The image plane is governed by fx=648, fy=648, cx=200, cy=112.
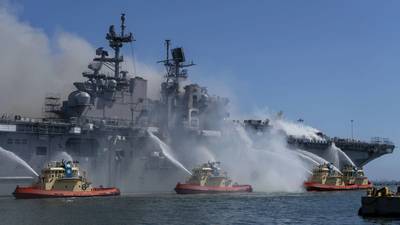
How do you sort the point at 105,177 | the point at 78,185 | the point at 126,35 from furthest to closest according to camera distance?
the point at 126,35 < the point at 105,177 < the point at 78,185

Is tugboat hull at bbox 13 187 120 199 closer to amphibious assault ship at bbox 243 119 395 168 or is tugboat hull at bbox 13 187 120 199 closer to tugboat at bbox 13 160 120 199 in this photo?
tugboat at bbox 13 160 120 199

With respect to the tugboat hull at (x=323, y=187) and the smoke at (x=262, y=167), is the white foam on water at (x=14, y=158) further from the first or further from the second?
the tugboat hull at (x=323, y=187)

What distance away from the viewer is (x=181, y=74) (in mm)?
85875

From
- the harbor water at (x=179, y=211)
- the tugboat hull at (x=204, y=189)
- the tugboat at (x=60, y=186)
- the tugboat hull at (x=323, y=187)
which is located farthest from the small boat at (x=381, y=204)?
the tugboat hull at (x=323, y=187)

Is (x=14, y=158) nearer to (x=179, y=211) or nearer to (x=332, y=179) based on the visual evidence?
(x=179, y=211)

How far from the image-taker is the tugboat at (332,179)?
237ft

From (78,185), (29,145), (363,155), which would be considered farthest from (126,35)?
(363,155)

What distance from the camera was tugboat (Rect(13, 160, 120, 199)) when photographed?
53062mm

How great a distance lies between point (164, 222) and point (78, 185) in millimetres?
21448

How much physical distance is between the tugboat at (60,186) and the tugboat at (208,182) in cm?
877

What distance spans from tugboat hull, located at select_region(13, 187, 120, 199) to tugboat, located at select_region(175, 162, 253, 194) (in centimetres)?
836

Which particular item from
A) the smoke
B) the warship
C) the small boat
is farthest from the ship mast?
the small boat

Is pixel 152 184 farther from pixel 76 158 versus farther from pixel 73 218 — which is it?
pixel 73 218

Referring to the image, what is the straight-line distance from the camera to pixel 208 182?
214 ft
